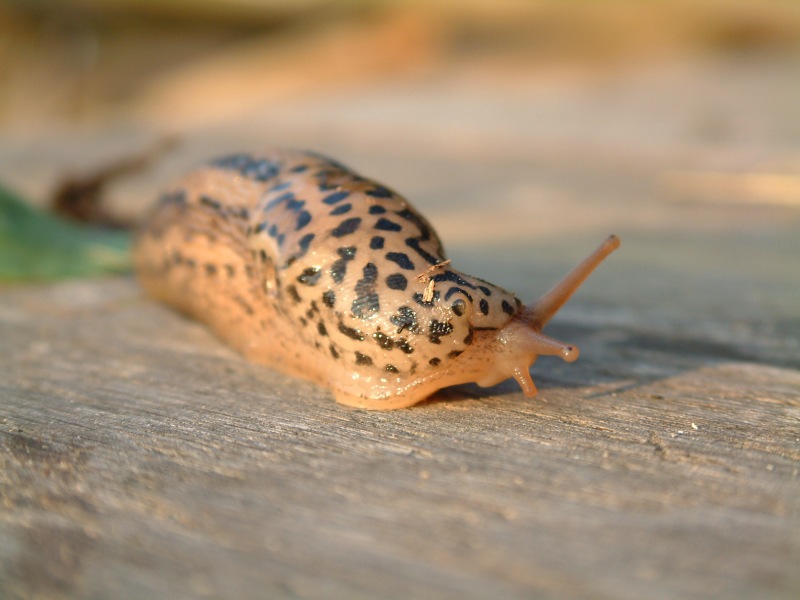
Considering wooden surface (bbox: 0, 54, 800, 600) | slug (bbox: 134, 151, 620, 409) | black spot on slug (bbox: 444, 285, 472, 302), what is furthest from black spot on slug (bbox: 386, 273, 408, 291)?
wooden surface (bbox: 0, 54, 800, 600)

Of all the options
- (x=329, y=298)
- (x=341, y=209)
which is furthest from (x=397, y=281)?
(x=341, y=209)

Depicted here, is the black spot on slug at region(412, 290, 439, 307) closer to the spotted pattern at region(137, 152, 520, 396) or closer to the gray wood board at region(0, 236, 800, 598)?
the spotted pattern at region(137, 152, 520, 396)

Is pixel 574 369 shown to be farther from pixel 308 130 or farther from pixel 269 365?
pixel 308 130

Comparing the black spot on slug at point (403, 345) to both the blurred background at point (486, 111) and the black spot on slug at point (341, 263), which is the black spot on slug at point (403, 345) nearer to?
the black spot on slug at point (341, 263)

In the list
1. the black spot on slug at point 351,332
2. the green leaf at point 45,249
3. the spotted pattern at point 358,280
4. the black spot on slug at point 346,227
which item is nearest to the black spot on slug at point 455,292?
the spotted pattern at point 358,280

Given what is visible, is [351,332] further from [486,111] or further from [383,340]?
[486,111]

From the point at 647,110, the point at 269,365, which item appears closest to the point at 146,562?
the point at 269,365
